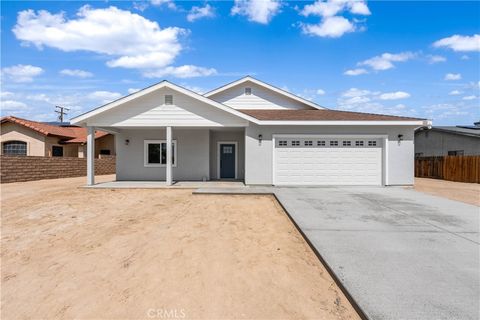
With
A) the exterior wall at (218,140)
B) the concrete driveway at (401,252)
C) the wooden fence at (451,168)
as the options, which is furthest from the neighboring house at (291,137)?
the wooden fence at (451,168)

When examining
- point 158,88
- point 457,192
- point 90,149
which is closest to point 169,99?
point 158,88

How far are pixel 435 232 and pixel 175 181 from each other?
1123 cm

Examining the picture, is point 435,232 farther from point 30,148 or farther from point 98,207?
point 30,148

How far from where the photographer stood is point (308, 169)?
40.6 feet

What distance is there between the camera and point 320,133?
1220 cm

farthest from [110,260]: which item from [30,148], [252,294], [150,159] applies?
[30,148]

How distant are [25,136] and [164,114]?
17.3 m

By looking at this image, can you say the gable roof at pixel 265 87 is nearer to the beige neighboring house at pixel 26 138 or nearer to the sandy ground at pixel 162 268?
the sandy ground at pixel 162 268

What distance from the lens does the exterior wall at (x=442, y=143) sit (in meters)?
20.3

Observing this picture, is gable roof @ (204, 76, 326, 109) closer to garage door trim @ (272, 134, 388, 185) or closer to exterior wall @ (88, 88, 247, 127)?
exterior wall @ (88, 88, 247, 127)

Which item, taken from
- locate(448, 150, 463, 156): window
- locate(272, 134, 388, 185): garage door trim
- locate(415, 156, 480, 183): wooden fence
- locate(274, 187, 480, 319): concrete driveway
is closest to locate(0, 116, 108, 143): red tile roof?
locate(272, 134, 388, 185): garage door trim

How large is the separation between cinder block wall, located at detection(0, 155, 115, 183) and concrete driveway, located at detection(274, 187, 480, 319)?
14.9m

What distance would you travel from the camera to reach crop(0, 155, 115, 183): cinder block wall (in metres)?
14.0

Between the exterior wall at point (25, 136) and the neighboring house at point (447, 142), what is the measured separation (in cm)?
3300
